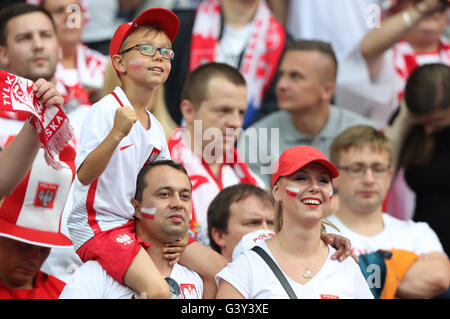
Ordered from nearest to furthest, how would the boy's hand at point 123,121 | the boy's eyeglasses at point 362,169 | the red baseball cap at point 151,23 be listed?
the boy's hand at point 123,121 < the red baseball cap at point 151,23 < the boy's eyeglasses at point 362,169

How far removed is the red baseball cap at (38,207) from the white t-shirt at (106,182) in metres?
0.66

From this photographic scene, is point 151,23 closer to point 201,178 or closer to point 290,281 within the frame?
point 290,281

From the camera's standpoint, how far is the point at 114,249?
3.11 meters

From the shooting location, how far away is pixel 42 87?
330 cm

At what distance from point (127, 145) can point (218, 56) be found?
2.47m

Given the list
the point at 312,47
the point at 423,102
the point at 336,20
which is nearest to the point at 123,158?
the point at 312,47

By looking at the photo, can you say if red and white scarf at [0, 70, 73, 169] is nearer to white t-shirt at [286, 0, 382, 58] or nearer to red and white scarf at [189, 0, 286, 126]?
red and white scarf at [189, 0, 286, 126]

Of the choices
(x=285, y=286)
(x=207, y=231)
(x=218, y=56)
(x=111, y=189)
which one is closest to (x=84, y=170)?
(x=111, y=189)

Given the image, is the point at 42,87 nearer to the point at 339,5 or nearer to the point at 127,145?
the point at 127,145

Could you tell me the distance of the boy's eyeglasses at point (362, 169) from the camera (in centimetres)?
446

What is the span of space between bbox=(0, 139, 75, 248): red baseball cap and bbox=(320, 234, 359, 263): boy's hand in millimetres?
1280

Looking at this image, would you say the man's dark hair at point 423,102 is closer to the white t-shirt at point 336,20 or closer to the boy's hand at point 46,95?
the white t-shirt at point 336,20

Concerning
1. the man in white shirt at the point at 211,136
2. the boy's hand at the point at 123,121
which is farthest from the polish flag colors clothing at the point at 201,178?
the boy's hand at the point at 123,121

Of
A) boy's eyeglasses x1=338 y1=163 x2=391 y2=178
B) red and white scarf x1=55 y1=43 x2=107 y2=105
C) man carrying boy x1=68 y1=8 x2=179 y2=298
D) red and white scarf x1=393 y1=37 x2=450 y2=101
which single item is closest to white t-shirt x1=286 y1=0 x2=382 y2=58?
red and white scarf x1=393 y1=37 x2=450 y2=101
